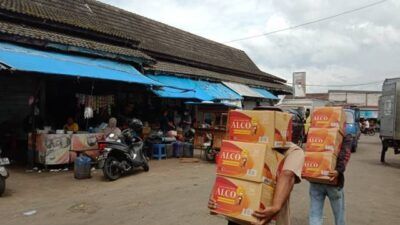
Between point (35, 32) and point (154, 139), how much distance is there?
16.4 ft

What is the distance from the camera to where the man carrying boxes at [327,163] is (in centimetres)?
504

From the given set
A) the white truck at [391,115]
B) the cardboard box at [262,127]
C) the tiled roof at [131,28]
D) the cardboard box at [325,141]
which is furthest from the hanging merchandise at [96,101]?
the cardboard box at [262,127]

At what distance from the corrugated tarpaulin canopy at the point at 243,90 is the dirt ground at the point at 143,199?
9.85 meters

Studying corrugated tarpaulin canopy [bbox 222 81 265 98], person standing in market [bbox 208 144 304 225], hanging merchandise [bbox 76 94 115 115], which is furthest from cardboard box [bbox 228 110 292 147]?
corrugated tarpaulin canopy [bbox 222 81 265 98]

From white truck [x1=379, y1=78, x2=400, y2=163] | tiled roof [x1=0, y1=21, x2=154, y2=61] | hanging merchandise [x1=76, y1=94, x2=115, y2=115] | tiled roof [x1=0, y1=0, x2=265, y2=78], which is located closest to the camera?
tiled roof [x1=0, y1=21, x2=154, y2=61]

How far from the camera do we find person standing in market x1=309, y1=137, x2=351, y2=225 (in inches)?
198

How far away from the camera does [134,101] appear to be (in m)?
17.3

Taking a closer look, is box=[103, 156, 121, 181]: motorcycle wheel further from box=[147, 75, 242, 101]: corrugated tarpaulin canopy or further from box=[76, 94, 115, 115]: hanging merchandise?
box=[147, 75, 242, 101]: corrugated tarpaulin canopy

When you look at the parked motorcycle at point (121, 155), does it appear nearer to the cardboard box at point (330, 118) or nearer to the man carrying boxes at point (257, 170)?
the cardboard box at point (330, 118)

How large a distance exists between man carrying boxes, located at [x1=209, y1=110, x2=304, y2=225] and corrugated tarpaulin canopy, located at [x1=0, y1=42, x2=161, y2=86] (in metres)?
7.76

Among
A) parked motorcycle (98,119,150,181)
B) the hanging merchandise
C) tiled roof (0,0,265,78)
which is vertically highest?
tiled roof (0,0,265,78)

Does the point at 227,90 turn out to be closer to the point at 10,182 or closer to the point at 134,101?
the point at 134,101

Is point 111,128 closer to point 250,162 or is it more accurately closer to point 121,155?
point 121,155

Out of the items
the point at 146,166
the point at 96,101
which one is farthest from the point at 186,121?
the point at 146,166
